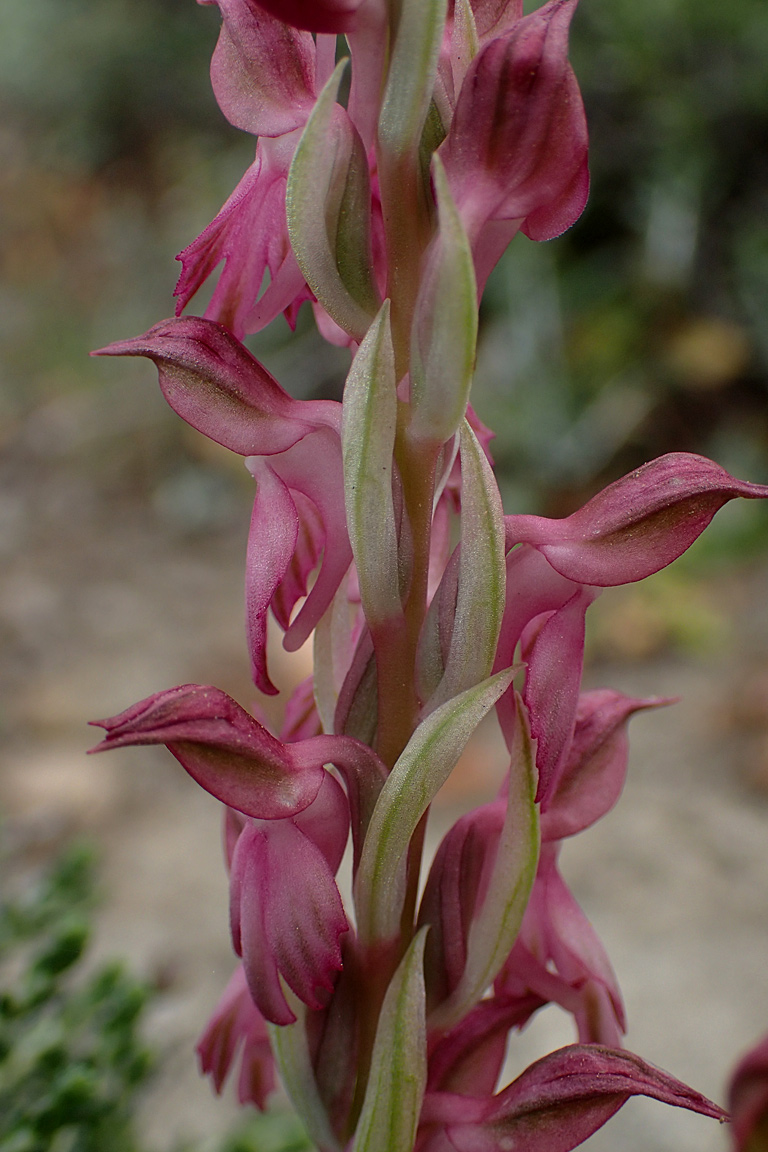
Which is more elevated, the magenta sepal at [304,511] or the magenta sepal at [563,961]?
the magenta sepal at [304,511]

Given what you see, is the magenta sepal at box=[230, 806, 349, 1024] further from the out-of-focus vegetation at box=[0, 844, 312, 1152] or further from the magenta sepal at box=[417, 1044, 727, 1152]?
the out-of-focus vegetation at box=[0, 844, 312, 1152]

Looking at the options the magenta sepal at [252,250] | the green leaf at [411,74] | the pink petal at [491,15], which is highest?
the pink petal at [491,15]

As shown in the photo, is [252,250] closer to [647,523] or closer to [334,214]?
[334,214]

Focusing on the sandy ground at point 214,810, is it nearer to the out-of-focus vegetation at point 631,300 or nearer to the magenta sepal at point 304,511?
the out-of-focus vegetation at point 631,300

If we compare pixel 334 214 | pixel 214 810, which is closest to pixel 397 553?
pixel 334 214

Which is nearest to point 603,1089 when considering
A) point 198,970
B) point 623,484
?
point 623,484

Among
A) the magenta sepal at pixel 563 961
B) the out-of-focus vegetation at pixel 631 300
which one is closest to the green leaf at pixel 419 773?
the magenta sepal at pixel 563 961

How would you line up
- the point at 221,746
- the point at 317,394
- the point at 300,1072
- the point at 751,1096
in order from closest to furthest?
the point at 221,746
the point at 300,1072
the point at 751,1096
the point at 317,394
